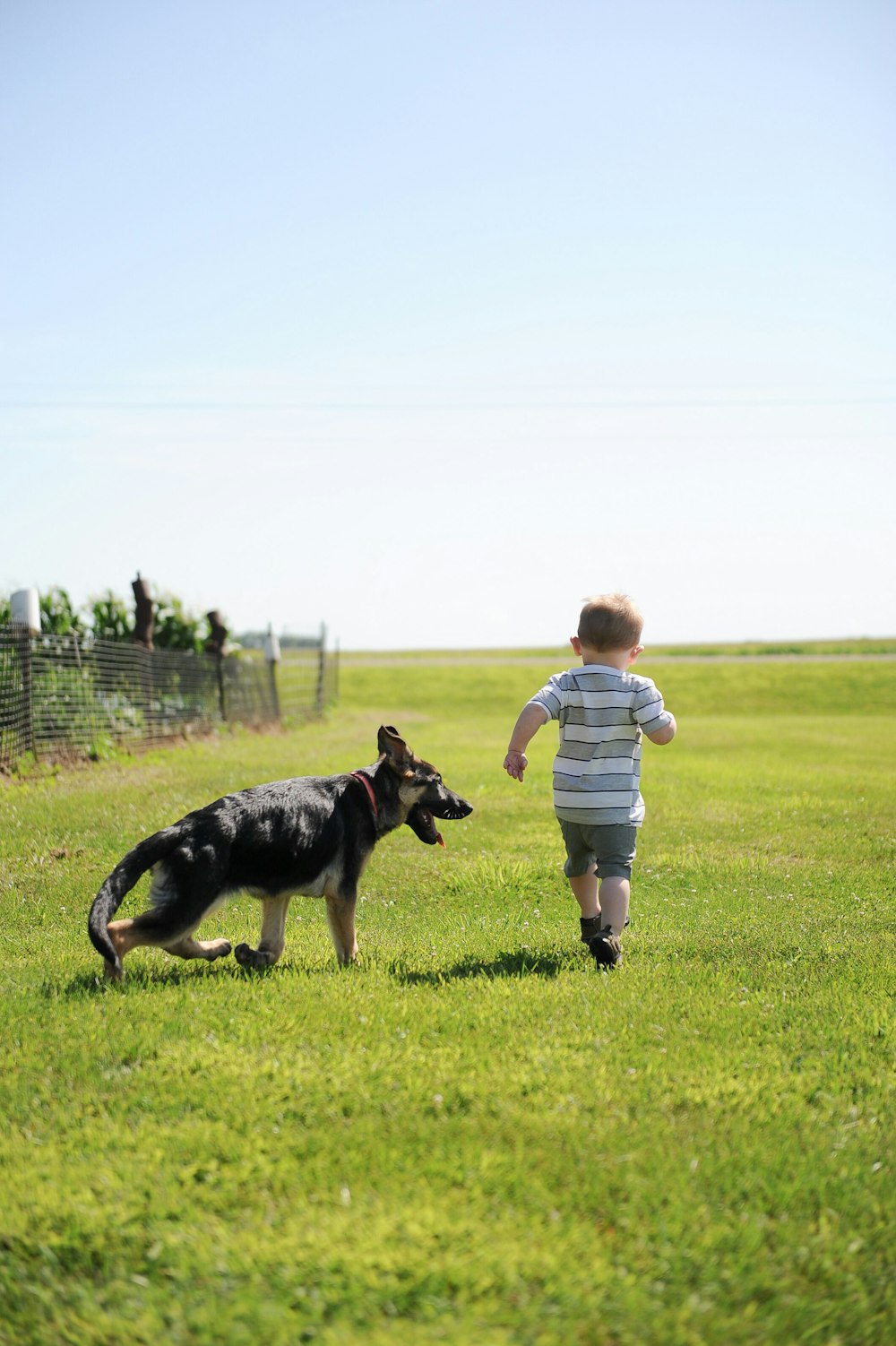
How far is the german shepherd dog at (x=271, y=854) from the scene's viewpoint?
504 cm

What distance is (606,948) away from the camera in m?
5.76

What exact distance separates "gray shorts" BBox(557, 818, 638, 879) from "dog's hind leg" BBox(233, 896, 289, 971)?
1.56 m

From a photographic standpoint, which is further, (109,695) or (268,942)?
(109,695)

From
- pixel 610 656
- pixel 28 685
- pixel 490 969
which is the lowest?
pixel 490 969

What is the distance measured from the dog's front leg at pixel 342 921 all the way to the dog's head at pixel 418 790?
624mm

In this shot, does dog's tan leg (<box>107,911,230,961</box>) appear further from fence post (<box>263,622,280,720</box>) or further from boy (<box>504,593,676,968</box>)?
fence post (<box>263,622,280,720</box>)

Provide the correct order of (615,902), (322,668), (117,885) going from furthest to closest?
(322,668)
(615,902)
(117,885)

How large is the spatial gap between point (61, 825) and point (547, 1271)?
7894mm

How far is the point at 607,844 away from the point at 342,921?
146 cm

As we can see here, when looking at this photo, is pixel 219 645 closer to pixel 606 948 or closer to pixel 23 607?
pixel 23 607

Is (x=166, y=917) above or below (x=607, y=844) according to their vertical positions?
below

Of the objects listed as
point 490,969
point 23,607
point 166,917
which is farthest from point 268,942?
point 23,607

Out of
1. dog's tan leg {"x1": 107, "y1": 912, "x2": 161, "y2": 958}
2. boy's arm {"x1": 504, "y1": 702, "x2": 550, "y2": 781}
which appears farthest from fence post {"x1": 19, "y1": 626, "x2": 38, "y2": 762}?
boy's arm {"x1": 504, "y1": 702, "x2": 550, "y2": 781}

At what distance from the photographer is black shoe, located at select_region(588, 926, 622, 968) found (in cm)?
577
